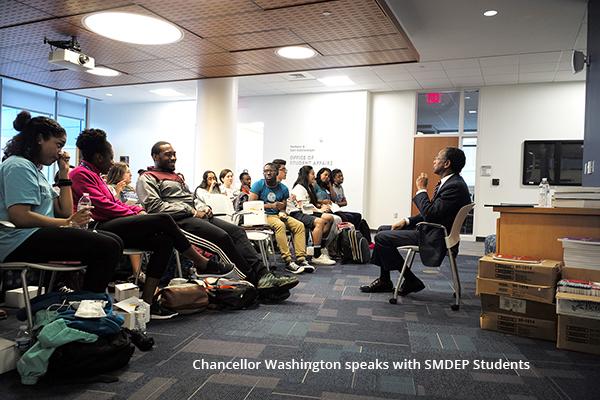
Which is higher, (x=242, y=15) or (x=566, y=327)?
(x=242, y=15)

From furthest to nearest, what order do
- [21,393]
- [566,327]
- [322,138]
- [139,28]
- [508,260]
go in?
[322,138] → [139,28] → [508,260] → [566,327] → [21,393]

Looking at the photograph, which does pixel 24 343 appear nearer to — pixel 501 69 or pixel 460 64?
pixel 460 64

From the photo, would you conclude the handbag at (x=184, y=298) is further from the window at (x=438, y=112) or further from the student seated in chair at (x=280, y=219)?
the window at (x=438, y=112)

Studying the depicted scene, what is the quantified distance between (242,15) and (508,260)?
125 inches

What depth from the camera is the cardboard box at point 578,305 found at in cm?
260

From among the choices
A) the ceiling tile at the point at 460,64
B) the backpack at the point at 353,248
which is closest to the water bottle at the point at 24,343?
the backpack at the point at 353,248

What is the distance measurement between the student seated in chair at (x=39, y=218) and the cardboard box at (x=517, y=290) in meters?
2.46

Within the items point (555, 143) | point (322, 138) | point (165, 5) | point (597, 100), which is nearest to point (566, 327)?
point (597, 100)

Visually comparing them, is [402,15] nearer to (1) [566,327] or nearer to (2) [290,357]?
(1) [566,327]

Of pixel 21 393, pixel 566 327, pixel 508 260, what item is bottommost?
pixel 21 393

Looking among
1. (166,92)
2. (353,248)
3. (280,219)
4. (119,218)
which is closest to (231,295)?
(119,218)

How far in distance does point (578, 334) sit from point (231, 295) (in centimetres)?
240

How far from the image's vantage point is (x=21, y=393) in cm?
193

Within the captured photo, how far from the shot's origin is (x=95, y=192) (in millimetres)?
3021
